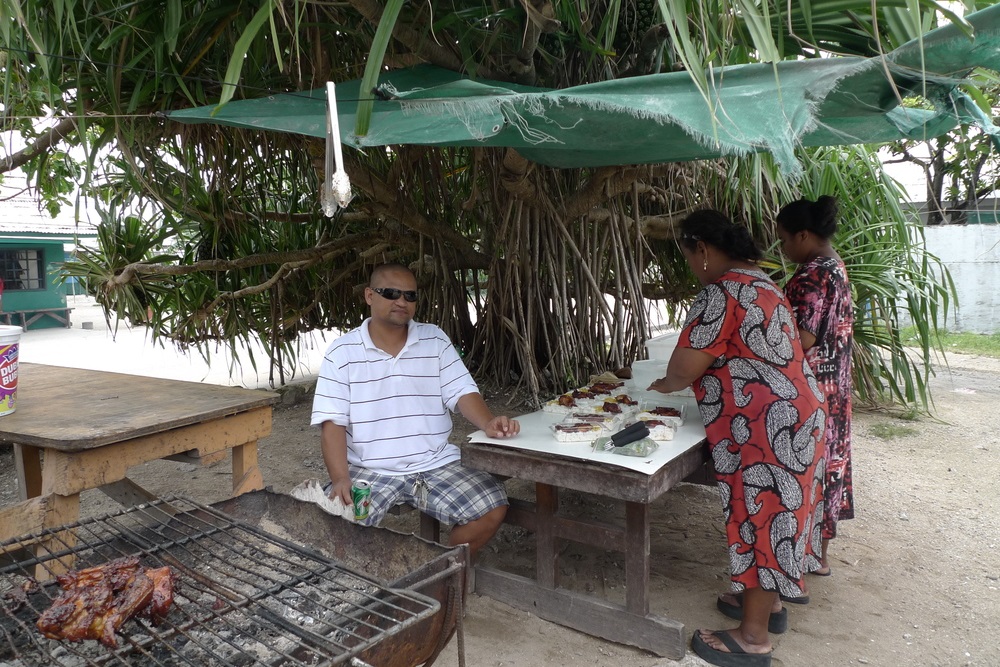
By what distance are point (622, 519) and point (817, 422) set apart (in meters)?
1.40

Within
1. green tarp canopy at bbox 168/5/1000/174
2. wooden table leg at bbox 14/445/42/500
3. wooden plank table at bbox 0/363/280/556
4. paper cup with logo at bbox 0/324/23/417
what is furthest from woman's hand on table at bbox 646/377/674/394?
wooden table leg at bbox 14/445/42/500

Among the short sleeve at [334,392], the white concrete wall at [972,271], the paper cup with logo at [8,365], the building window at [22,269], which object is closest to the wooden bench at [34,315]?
the building window at [22,269]

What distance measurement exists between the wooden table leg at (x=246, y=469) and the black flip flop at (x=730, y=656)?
62.9 inches

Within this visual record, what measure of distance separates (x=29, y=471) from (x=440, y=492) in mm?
1701

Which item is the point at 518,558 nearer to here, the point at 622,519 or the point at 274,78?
the point at 622,519

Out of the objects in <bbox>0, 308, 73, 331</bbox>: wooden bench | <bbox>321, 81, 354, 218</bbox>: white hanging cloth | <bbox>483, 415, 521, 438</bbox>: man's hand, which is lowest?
<bbox>0, 308, 73, 331</bbox>: wooden bench

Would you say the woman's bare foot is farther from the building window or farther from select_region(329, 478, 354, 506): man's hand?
the building window

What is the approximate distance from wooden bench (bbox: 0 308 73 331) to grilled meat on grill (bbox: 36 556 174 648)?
15576 mm

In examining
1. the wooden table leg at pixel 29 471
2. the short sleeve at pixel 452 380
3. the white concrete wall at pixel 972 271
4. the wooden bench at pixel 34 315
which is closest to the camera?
the short sleeve at pixel 452 380

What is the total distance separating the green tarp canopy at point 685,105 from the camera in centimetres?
188

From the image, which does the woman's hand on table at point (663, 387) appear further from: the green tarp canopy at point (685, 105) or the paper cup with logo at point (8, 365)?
the paper cup with logo at point (8, 365)

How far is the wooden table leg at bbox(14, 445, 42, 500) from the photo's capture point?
2768mm

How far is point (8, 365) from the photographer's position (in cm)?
202

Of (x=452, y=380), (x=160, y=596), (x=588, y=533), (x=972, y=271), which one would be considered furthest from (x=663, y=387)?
(x=972, y=271)
